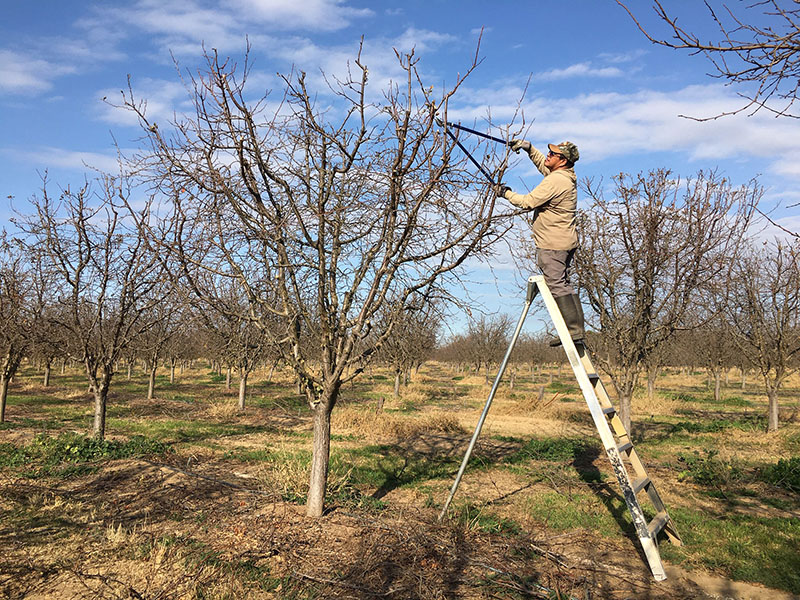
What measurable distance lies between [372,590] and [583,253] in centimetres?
786

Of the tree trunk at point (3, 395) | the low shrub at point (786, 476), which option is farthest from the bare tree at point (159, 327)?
the low shrub at point (786, 476)

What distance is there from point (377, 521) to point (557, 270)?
355 cm

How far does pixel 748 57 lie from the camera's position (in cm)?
286

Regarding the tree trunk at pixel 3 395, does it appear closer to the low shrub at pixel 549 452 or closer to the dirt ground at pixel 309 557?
the dirt ground at pixel 309 557

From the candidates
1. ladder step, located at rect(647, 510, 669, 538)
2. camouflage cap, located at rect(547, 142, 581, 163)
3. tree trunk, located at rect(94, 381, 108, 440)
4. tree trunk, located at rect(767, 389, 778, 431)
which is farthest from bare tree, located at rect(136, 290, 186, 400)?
tree trunk, located at rect(767, 389, 778, 431)

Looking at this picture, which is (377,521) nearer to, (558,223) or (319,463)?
→ (319,463)

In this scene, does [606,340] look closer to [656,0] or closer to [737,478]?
[737,478]

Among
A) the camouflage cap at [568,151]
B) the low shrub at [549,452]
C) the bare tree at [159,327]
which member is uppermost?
the camouflage cap at [568,151]

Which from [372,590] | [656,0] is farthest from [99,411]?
[656,0]

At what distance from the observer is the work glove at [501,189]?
5.31 metres

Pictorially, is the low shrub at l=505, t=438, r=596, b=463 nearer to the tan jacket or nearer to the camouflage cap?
the tan jacket

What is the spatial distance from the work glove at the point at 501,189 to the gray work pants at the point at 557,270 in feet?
2.39

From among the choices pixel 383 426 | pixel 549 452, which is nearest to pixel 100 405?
pixel 383 426

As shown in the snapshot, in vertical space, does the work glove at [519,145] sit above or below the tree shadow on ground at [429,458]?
above
